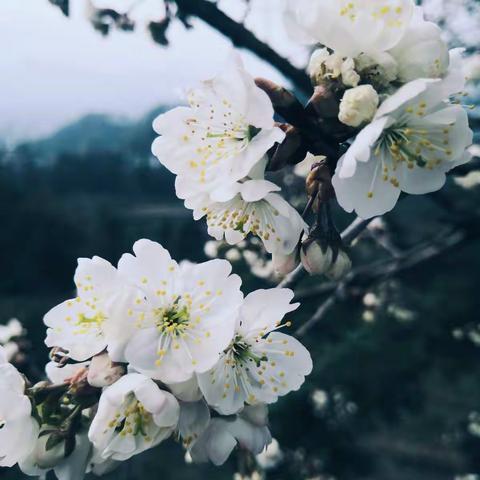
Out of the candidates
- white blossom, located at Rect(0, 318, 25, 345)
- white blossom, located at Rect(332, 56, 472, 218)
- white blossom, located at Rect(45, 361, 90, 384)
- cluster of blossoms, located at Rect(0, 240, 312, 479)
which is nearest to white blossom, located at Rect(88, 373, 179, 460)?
cluster of blossoms, located at Rect(0, 240, 312, 479)

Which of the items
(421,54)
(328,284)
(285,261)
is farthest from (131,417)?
(328,284)

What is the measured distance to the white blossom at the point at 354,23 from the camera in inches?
31.5

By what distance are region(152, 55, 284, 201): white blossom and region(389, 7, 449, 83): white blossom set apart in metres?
0.19

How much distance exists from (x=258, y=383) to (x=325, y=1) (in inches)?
24.7

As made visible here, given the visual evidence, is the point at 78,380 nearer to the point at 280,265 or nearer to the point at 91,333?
the point at 91,333

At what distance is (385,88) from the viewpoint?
80cm

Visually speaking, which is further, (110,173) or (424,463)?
(110,173)

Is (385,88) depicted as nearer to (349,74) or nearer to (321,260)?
(349,74)

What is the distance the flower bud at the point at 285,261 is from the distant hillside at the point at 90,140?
329 inches

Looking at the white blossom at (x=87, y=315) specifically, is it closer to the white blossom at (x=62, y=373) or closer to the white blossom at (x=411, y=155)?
the white blossom at (x=62, y=373)

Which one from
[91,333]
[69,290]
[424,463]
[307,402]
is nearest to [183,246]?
[69,290]

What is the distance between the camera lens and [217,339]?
899mm

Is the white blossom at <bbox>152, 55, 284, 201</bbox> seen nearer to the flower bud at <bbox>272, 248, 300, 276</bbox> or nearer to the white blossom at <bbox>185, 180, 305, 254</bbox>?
the white blossom at <bbox>185, 180, 305, 254</bbox>

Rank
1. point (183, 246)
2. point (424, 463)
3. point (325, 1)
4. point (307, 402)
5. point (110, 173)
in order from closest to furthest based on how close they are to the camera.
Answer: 1. point (325, 1)
2. point (307, 402)
3. point (424, 463)
4. point (183, 246)
5. point (110, 173)
